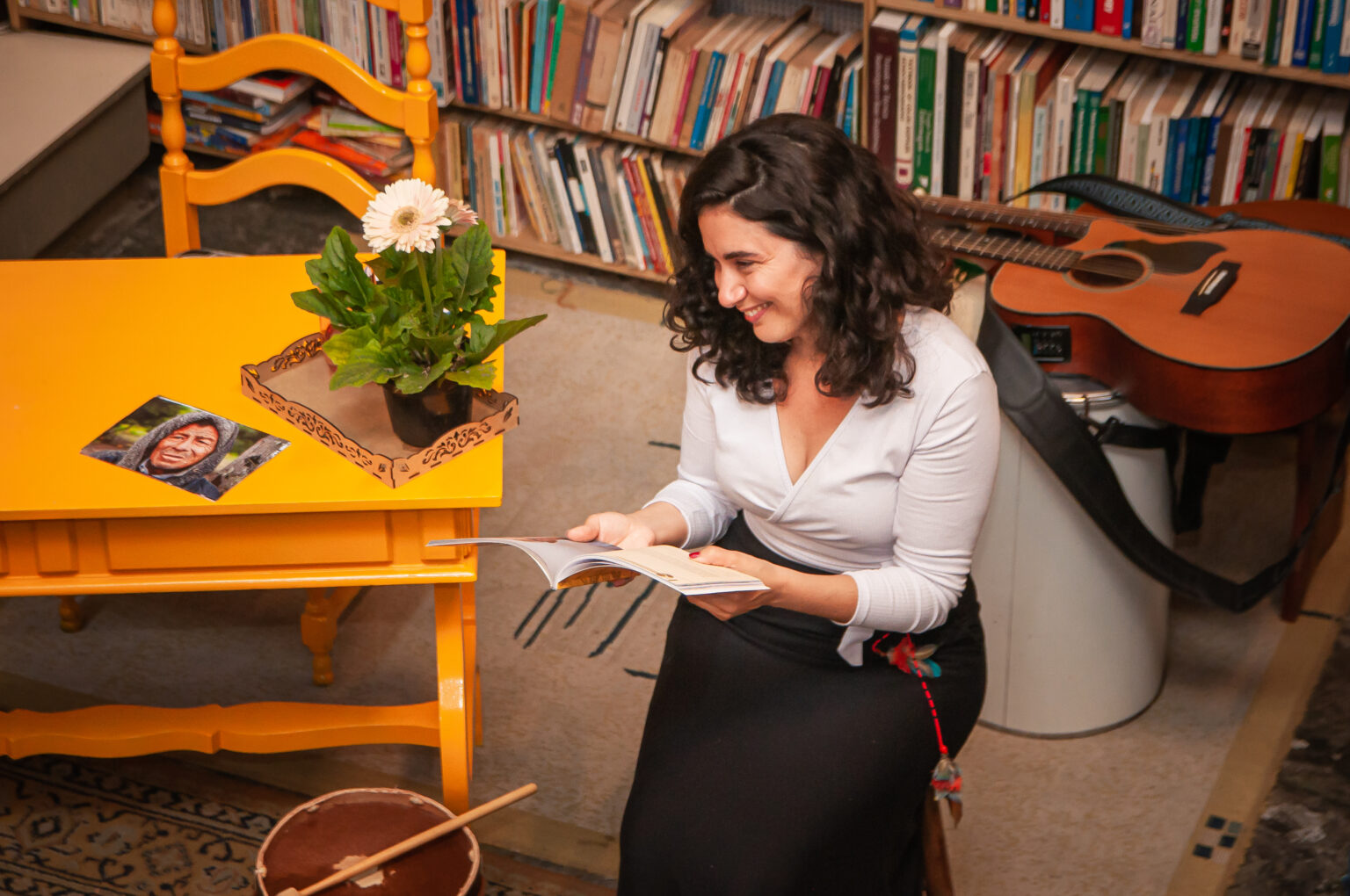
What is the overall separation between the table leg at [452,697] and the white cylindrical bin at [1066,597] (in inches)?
31.3

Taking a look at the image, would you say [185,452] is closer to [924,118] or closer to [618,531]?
[618,531]

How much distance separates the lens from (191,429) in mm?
1640

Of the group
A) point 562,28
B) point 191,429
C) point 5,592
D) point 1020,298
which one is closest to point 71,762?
point 5,592

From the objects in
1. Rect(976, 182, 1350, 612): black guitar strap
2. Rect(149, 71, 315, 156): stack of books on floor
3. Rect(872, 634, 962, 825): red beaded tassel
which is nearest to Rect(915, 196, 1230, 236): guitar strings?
Rect(976, 182, 1350, 612): black guitar strap

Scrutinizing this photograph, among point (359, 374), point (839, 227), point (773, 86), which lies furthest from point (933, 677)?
point (773, 86)

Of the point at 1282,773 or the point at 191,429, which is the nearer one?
the point at 191,429

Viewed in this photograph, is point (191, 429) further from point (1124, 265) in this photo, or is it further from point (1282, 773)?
point (1282, 773)

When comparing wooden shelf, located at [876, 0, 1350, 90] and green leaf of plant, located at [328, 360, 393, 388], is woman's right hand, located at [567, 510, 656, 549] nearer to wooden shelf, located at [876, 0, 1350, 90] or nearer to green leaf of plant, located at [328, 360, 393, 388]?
green leaf of plant, located at [328, 360, 393, 388]

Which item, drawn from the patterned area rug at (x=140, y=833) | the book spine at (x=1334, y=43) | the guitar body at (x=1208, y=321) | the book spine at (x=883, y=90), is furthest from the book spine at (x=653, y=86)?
the patterned area rug at (x=140, y=833)

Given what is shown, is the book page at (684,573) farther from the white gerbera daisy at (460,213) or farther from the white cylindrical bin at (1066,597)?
the white cylindrical bin at (1066,597)

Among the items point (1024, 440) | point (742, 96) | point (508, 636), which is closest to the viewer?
point (1024, 440)

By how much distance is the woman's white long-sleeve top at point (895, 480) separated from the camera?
1551mm

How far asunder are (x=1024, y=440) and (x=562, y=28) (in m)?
1.55

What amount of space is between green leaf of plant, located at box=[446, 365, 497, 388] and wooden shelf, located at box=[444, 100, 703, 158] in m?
1.55
